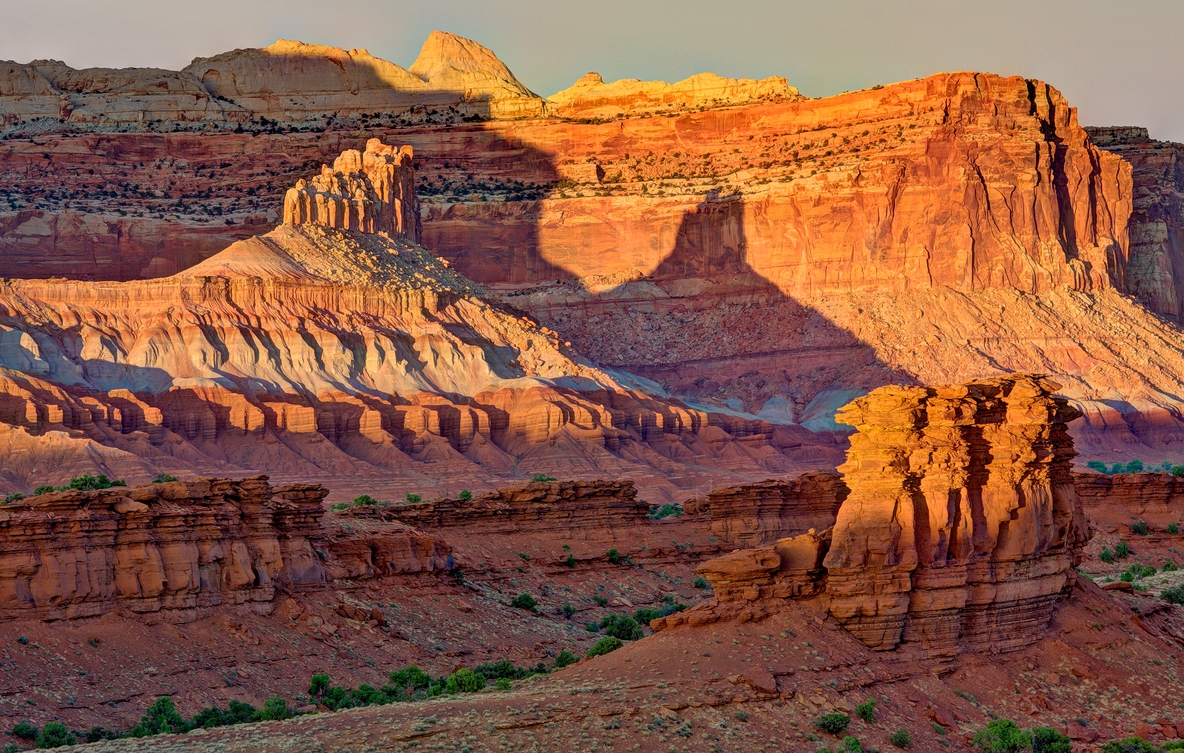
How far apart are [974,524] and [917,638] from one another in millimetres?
2332

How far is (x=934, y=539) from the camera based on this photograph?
32.9m

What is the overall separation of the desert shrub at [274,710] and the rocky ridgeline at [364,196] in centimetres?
8951

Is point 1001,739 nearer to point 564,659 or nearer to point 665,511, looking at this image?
point 564,659

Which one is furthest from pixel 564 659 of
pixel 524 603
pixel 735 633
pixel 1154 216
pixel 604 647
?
pixel 1154 216

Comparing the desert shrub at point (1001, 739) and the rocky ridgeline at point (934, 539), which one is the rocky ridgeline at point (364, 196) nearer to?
the rocky ridgeline at point (934, 539)

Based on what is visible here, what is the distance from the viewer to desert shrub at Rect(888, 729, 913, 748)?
2903cm

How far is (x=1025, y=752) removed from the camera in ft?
97.1

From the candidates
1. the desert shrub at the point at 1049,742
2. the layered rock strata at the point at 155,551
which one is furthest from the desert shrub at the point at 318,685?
the desert shrub at the point at 1049,742

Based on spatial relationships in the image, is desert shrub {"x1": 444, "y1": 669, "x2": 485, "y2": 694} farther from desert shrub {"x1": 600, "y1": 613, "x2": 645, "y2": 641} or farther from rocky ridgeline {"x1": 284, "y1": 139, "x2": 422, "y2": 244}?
rocky ridgeline {"x1": 284, "y1": 139, "x2": 422, "y2": 244}

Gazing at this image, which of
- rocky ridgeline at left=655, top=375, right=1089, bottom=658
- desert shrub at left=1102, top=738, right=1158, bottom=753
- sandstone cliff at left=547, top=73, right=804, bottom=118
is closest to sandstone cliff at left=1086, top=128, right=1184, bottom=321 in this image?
sandstone cliff at left=547, top=73, right=804, bottom=118

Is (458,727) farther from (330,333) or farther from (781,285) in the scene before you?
(781,285)

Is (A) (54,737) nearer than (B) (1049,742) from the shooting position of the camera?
No

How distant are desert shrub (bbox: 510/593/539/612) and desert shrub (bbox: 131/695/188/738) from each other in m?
17.0

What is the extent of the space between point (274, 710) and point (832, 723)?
10658mm
